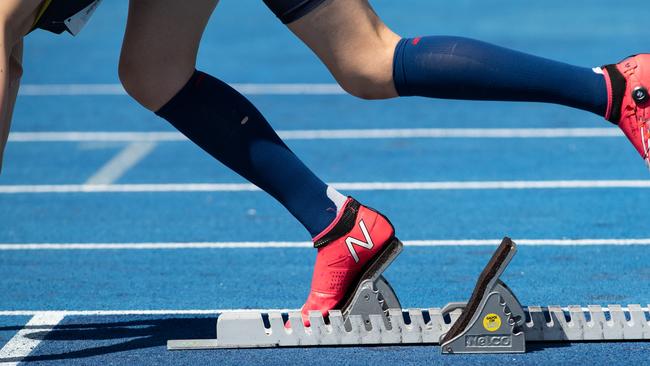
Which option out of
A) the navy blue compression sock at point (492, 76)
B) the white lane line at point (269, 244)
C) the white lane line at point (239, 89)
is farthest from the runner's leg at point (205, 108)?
the white lane line at point (239, 89)

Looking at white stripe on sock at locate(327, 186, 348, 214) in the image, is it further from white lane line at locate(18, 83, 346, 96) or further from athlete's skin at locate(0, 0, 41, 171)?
white lane line at locate(18, 83, 346, 96)

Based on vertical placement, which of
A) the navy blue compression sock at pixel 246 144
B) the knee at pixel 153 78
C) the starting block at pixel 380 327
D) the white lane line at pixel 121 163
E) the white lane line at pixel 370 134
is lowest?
the white lane line at pixel 370 134

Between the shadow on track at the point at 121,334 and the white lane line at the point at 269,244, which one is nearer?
the shadow on track at the point at 121,334

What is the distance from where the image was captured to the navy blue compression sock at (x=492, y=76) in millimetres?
3482

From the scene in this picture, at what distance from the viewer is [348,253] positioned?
3.71 meters

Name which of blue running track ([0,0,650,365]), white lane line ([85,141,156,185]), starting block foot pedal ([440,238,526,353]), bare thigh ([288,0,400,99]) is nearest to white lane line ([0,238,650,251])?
blue running track ([0,0,650,365])

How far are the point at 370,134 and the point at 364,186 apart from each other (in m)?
1.71

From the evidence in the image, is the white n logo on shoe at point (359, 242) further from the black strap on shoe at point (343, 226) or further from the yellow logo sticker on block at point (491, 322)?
the yellow logo sticker on block at point (491, 322)

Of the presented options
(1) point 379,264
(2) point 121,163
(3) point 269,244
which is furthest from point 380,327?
(2) point 121,163

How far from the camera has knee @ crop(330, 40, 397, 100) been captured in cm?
355

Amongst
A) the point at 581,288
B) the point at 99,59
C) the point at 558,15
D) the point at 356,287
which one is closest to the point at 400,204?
the point at 581,288

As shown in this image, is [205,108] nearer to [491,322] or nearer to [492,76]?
[492,76]

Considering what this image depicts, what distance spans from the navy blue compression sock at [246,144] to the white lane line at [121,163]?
343cm

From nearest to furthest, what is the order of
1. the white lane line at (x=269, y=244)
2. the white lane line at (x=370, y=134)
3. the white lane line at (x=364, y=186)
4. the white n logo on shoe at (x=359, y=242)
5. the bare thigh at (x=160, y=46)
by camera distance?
the bare thigh at (x=160, y=46)
the white n logo on shoe at (x=359, y=242)
the white lane line at (x=269, y=244)
the white lane line at (x=364, y=186)
the white lane line at (x=370, y=134)
